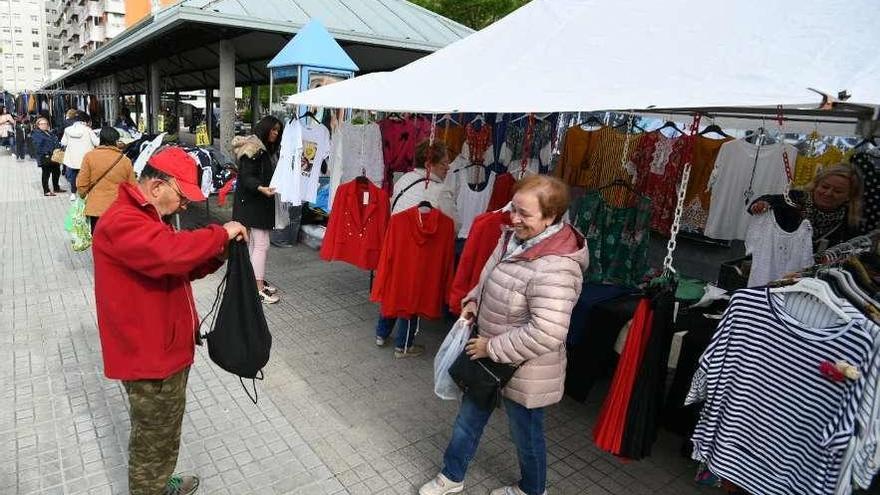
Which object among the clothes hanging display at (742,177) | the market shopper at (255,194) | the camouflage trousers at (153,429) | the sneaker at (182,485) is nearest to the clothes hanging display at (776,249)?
the clothes hanging display at (742,177)

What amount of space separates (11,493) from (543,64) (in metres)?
3.70

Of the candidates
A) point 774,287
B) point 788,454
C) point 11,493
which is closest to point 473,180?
point 774,287

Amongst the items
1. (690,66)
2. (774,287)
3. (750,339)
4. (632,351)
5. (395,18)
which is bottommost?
Answer: (632,351)

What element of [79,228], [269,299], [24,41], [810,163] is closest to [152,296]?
[269,299]

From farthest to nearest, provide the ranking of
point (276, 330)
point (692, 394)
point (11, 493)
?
point (276, 330) → point (11, 493) → point (692, 394)

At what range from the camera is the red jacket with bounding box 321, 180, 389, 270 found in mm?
5062

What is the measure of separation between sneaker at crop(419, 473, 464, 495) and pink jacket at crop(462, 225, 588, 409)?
2.49 ft

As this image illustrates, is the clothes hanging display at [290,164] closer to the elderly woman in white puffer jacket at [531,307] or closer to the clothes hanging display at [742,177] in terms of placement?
the elderly woman in white puffer jacket at [531,307]

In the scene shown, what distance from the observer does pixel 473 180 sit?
16.8ft

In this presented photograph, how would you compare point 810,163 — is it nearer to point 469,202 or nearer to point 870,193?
point 870,193

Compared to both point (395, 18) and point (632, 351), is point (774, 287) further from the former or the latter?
point (395, 18)

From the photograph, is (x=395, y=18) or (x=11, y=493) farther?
(x=395, y=18)

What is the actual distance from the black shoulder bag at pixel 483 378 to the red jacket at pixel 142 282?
127 centimetres

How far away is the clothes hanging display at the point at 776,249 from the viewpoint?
336cm
